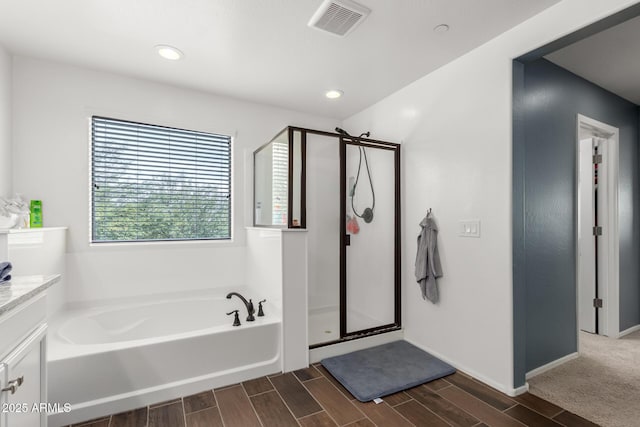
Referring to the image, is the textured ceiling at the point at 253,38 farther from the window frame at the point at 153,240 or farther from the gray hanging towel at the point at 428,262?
the gray hanging towel at the point at 428,262

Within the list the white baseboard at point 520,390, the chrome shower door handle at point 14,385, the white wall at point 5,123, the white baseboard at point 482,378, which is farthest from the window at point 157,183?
the white baseboard at point 520,390

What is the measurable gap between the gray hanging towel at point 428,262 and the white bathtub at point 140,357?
1252mm

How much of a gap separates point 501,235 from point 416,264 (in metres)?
0.74

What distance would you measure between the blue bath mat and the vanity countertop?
71.3 inches

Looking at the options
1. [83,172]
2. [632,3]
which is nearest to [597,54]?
[632,3]

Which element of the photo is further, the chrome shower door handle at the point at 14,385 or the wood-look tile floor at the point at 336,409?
the wood-look tile floor at the point at 336,409

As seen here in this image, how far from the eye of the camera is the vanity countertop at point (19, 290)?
0.97m

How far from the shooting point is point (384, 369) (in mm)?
2330

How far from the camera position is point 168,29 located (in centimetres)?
202

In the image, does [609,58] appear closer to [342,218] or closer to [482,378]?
[342,218]

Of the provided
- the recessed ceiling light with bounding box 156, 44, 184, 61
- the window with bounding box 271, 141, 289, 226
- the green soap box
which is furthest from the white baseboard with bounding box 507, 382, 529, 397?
the green soap box

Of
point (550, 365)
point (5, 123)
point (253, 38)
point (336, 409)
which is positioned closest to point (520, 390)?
point (550, 365)

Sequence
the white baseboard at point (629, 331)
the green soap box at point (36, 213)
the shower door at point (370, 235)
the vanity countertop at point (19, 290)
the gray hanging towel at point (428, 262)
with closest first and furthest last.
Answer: the vanity countertop at point (19, 290)
the green soap box at point (36, 213)
the gray hanging towel at point (428, 262)
the shower door at point (370, 235)
the white baseboard at point (629, 331)

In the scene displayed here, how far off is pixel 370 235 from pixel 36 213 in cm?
276
